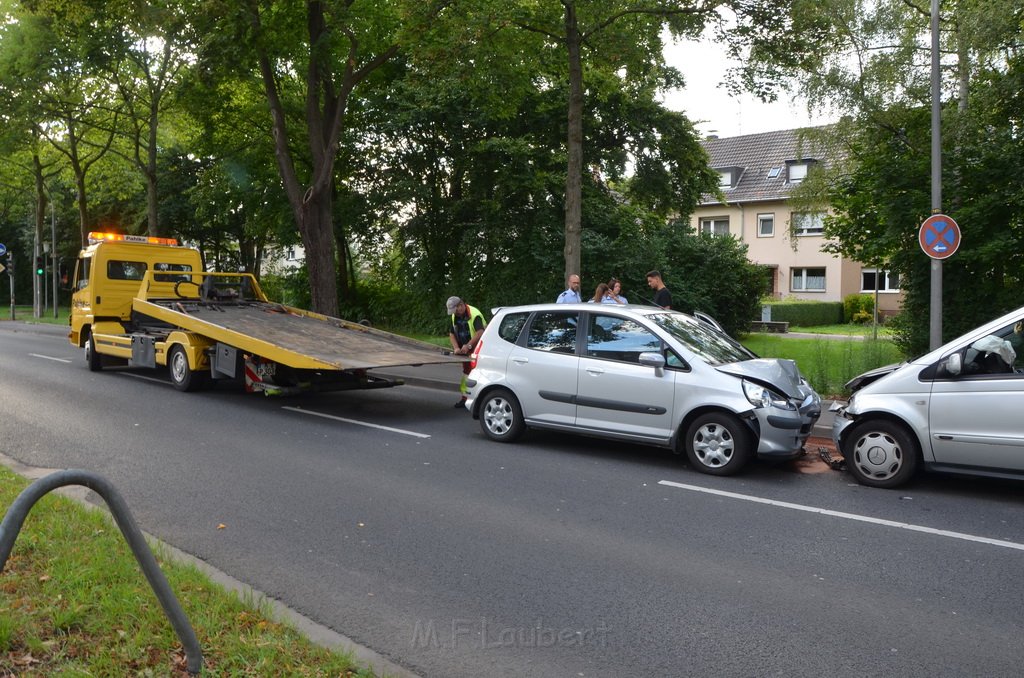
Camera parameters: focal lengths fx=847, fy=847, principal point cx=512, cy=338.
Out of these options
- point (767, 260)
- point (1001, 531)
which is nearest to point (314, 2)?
point (1001, 531)

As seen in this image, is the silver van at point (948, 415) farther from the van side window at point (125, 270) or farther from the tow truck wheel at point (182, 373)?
the van side window at point (125, 270)

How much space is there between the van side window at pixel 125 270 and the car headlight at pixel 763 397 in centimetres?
1226

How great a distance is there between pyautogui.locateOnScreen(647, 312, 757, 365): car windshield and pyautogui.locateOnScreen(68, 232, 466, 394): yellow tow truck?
3.67 meters

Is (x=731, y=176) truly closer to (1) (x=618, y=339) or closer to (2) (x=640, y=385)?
(1) (x=618, y=339)

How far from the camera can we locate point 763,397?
7.84 m

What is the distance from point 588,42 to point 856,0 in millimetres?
5383

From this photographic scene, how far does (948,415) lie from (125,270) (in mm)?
14000

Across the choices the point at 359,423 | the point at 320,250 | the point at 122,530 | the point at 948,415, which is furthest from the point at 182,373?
the point at 948,415

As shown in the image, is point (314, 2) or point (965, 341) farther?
point (314, 2)

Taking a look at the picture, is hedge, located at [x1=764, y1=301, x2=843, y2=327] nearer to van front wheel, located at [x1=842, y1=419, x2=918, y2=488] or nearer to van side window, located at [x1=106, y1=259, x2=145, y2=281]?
van side window, located at [x1=106, y1=259, x2=145, y2=281]

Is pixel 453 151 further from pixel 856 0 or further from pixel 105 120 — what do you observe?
pixel 105 120

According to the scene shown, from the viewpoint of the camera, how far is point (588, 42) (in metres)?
14.3

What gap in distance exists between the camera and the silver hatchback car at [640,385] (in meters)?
7.87

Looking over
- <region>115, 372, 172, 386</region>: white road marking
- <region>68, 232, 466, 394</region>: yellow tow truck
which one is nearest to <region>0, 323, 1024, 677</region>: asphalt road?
<region>68, 232, 466, 394</region>: yellow tow truck
